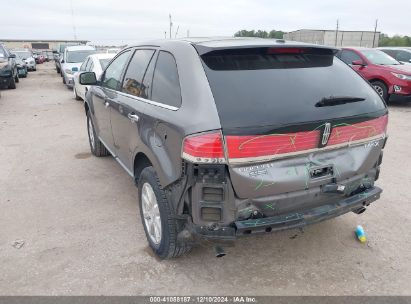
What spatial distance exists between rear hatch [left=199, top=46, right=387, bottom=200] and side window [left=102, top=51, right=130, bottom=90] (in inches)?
71.8

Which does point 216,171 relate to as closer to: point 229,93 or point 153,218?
point 229,93

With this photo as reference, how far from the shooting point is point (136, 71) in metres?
3.72

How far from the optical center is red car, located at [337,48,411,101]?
9875mm

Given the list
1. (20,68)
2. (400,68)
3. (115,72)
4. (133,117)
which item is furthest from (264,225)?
(20,68)

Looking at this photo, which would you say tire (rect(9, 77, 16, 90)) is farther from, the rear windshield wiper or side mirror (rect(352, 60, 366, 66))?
the rear windshield wiper

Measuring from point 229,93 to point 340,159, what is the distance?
1013 mm

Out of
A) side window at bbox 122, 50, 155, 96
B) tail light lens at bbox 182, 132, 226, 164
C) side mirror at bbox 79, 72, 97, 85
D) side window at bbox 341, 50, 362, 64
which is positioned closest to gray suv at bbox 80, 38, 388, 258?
tail light lens at bbox 182, 132, 226, 164

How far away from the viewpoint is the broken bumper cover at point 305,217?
2459 mm

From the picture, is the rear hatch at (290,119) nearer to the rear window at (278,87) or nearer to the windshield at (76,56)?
the rear window at (278,87)

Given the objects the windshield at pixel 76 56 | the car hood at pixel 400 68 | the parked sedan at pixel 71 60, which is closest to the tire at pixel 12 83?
the parked sedan at pixel 71 60

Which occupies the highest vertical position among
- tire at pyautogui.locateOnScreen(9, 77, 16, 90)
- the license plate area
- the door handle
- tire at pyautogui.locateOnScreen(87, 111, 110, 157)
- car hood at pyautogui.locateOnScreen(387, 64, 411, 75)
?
the door handle

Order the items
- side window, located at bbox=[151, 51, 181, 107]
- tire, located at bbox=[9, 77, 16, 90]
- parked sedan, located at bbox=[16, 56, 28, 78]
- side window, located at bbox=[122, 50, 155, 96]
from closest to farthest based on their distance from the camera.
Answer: side window, located at bbox=[151, 51, 181, 107]
side window, located at bbox=[122, 50, 155, 96]
tire, located at bbox=[9, 77, 16, 90]
parked sedan, located at bbox=[16, 56, 28, 78]

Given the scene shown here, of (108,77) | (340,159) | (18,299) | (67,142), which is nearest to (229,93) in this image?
(340,159)

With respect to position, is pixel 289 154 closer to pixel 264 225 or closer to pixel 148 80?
pixel 264 225
